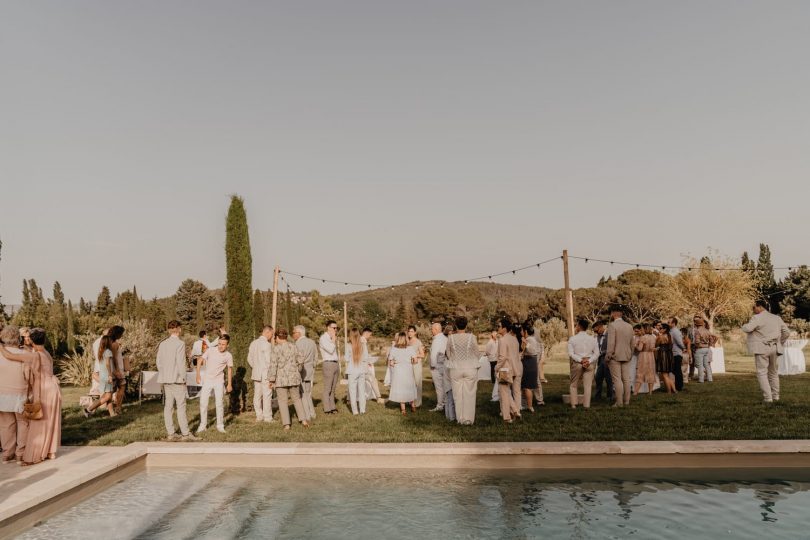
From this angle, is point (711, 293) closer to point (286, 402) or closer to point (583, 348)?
point (583, 348)

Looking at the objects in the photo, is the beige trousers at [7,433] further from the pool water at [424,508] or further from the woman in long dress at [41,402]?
the pool water at [424,508]

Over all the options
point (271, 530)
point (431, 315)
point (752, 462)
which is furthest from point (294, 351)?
point (431, 315)

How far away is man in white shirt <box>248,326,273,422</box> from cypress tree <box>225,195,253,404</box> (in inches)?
61.2

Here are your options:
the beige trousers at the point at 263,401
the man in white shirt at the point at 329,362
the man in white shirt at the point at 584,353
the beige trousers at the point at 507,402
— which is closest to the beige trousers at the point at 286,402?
the beige trousers at the point at 263,401

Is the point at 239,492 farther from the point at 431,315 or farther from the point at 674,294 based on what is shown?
the point at 431,315

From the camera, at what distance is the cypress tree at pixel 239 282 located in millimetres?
13391

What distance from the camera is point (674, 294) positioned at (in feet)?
149

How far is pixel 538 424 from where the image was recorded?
1009 centimetres

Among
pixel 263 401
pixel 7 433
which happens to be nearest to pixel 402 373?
pixel 263 401

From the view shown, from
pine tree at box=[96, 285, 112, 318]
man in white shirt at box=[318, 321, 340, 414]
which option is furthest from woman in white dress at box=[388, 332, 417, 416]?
pine tree at box=[96, 285, 112, 318]

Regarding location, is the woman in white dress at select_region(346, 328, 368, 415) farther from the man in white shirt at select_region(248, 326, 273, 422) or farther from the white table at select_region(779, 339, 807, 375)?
the white table at select_region(779, 339, 807, 375)

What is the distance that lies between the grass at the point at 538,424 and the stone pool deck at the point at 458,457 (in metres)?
0.89

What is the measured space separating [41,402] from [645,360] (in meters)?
12.2

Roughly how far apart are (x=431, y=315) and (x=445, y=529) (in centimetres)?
6777
